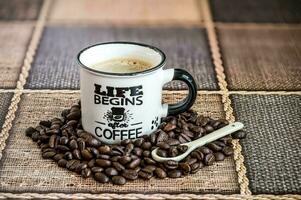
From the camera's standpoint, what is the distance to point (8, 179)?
2.38ft

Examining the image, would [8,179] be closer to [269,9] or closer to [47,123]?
[47,123]

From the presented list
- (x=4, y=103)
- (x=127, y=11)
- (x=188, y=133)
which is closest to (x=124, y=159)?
(x=188, y=133)

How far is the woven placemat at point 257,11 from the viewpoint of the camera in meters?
1.30

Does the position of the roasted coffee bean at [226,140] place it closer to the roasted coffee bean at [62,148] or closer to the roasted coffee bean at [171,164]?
the roasted coffee bean at [171,164]

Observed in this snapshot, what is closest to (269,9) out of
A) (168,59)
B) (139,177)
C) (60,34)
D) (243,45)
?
(243,45)

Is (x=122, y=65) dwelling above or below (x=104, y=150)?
above

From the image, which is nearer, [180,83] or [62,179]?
[62,179]

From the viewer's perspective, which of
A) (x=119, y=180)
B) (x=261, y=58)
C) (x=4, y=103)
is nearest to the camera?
(x=119, y=180)

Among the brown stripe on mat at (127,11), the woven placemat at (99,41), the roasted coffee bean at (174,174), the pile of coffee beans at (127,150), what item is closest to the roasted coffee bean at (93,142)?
the pile of coffee beans at (127,150)

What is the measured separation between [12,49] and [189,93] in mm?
443

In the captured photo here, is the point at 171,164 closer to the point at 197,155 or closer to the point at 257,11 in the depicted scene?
the point at 197,155

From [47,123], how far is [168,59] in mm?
338

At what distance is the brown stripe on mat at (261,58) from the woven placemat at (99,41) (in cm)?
4

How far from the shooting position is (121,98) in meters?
0.75
